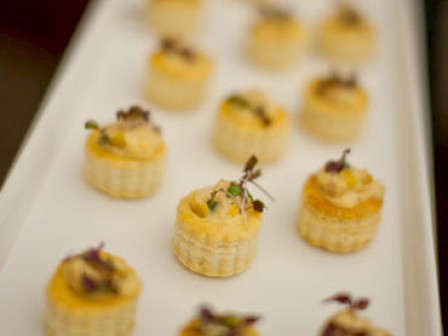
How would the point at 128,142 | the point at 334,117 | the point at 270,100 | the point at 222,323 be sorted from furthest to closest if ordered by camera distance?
the point at 334,117, the point at 270,100, the point at 128,142, the point at 222,323

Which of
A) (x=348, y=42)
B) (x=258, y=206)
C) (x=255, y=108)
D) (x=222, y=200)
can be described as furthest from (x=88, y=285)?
(x=348, y=42)

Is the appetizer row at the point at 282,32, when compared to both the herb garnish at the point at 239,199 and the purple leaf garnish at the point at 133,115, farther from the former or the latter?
the herb garnish at the point at 239,199

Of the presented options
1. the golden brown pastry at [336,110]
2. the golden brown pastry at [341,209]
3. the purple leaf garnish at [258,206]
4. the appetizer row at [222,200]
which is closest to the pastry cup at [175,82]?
the golden brown pastry at [336,110]

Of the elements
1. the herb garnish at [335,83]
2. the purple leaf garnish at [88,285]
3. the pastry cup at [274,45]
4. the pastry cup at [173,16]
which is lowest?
the purple leaf garnish at [88,285]

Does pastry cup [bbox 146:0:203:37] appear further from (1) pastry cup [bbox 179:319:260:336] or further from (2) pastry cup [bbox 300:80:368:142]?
(1) pastry cup [bbox 179:319:260:336]

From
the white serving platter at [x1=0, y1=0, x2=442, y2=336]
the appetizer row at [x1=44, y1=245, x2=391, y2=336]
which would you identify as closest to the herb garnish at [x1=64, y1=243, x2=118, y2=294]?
the appetizer row at [x1=44, y1=245, x2=391, y2=336]

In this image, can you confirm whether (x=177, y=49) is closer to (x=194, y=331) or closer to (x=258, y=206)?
(x=258, y=206)
